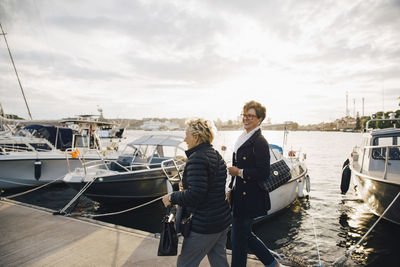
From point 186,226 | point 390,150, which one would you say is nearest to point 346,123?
point 390,150

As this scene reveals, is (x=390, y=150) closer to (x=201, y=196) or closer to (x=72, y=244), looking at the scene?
(x=201, y=196)

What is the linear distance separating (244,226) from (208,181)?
2.84 feet

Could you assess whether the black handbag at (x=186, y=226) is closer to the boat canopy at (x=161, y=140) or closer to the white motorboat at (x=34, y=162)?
the boat canopy at (x=161, y=140)

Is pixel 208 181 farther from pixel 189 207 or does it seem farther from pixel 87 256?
pixel 87 256

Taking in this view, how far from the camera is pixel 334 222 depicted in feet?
24.6

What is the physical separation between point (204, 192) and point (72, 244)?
3.08 metres

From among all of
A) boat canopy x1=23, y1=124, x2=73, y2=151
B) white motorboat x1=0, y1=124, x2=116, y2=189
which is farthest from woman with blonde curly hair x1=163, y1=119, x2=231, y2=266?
boat canopy x1=23, y1=124, x2=73, y2=151

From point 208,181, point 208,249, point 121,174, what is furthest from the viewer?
point 121,174

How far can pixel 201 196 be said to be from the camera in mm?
1774

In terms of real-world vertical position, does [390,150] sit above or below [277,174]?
above

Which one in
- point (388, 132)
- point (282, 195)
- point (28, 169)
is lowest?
point (282, 195)

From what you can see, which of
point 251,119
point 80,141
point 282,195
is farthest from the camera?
point 80,141

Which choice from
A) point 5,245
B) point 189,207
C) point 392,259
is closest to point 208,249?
point 189,207

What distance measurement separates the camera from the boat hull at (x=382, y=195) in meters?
5.32
